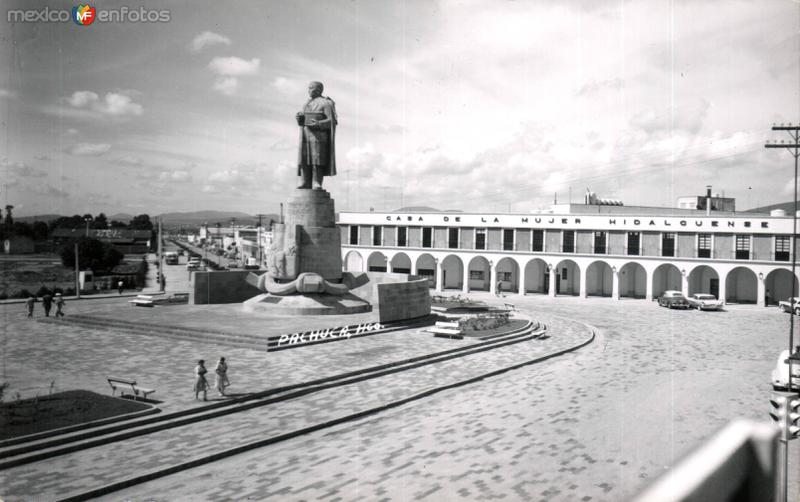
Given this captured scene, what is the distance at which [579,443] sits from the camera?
1095 centimetres

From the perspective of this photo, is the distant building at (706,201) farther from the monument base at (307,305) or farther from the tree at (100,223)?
A: the tree at (100,223)

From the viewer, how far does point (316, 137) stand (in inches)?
1019

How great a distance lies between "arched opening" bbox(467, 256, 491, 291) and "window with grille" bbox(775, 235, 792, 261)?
66.1 ft

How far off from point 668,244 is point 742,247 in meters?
4.44

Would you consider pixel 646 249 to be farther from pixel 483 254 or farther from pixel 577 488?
pixel 577 488

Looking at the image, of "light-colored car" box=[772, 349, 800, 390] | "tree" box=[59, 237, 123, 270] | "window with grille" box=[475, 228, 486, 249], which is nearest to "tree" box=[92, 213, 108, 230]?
"tree" box=[59, 237, 123, 270]

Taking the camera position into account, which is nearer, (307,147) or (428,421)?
(428,421)

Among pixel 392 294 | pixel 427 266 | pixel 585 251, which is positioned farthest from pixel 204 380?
pixel 427 266

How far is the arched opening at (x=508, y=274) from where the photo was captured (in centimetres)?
4672

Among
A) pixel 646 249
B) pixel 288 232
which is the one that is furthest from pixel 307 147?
pixel 646 249

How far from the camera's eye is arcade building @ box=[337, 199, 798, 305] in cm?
3775

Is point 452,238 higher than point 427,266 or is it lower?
higher

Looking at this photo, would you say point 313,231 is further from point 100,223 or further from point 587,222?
point 100,223

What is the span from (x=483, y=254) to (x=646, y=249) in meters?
11.9
